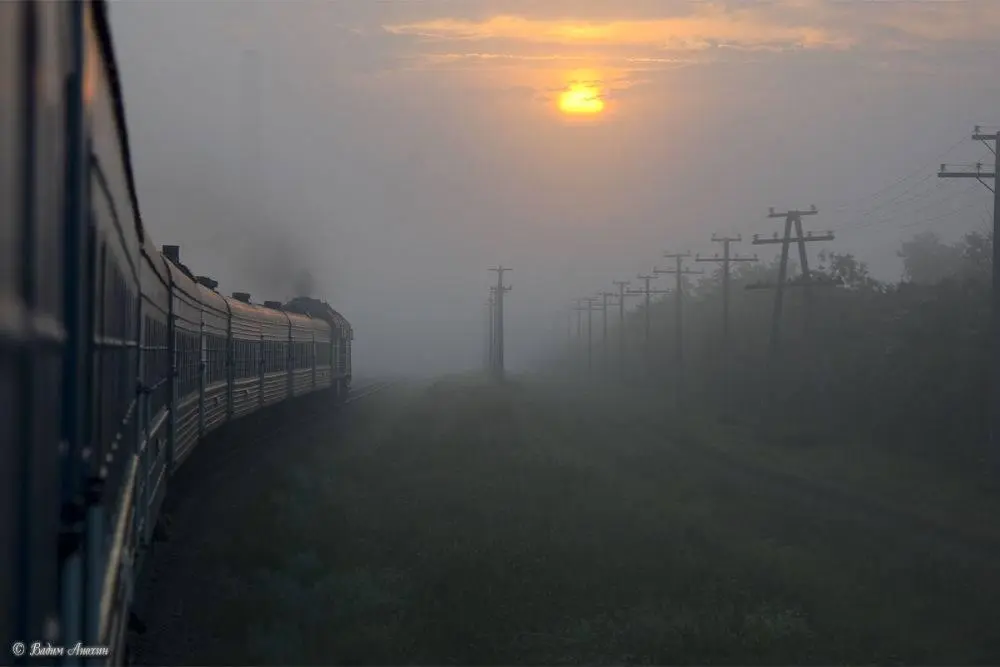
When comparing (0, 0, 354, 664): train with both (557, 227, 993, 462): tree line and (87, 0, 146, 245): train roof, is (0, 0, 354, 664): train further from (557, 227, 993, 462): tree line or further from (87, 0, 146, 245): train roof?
(557, 227, 993, 462): tree line

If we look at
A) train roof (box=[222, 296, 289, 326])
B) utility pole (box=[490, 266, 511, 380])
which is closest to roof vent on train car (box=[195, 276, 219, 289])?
train roof (box=[222, 296, 289, 326])

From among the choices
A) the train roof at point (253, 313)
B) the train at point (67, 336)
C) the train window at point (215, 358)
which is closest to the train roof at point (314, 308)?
the train roof at point (253, 313)

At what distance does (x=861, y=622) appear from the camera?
12.9 m

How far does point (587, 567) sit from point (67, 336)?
11969 millimetres

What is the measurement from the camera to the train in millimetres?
2588

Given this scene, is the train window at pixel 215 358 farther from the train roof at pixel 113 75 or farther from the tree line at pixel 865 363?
the tree line at pixel 865 363

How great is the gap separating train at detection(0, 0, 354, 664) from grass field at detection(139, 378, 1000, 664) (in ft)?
13.0

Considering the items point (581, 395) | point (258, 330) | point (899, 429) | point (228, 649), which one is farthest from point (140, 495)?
point (581, 395)

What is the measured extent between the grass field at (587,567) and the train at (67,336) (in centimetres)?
396

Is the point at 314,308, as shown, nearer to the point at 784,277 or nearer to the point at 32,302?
the point at 784,277

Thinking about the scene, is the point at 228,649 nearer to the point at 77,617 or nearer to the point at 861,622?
the point at 861,622

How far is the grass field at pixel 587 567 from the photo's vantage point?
38.3 ft

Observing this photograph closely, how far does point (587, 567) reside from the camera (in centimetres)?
1504

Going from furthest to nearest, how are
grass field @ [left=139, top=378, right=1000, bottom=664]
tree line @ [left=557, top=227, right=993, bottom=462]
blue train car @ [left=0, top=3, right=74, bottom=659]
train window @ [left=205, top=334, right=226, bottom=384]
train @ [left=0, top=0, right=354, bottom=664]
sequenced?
tree line @ [left=557, top=227, right=993, bottom=462] → train window @ [left=205, top=334, right=226, bottom=384] → grass field @ [left=139, top=378, right=1000, bottom=664] → train @ [left=0, top=0, right=354, bottom=664] → blue train car @ [left=0, top=3, right=74, bottom=659]
